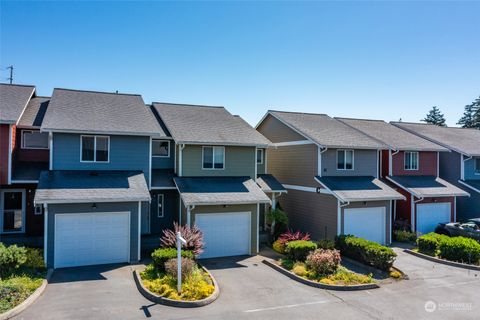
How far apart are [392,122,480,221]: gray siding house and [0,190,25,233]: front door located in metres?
26.7

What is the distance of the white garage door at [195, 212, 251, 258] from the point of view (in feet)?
55.6

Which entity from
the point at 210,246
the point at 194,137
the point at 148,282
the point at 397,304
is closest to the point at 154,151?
the point at 194,137

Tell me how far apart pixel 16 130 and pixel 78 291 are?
31.9 ft

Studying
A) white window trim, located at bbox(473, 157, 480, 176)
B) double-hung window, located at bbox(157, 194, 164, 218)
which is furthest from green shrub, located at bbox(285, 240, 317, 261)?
white window trim, located at bbox(473, 157, 480, 176)

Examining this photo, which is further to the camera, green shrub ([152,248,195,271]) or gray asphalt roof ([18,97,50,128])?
gray asphalt roof ([18,97,50,128])

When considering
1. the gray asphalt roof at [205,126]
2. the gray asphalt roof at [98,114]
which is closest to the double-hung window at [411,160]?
the gray asphalt roof at [205,126]

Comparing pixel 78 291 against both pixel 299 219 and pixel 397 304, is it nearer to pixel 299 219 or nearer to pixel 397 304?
pixel 397 304

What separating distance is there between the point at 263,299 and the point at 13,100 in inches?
613

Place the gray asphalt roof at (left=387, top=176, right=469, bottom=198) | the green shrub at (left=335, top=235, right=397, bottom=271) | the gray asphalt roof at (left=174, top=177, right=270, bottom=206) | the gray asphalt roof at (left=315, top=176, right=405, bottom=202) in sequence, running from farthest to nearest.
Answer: the gray asphalt roof at (left=387, top=176, right=469, bottom=198) < the gray asphalt roof at (left=315, top=176, right=405, bottom=202) < the gray asphalt roof at (left=174, top=177, right=270, bottom=206) < the green shrub at (left=335, top=235, right=397, bottom=271)

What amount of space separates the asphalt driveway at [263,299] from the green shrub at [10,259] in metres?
1.33

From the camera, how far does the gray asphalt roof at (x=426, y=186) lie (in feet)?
71.5

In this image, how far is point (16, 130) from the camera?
17.3 meters

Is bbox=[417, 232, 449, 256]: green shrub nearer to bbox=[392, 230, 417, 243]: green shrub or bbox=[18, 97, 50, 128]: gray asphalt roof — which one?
bbox=[392, 230, 417, 243]: green shrub

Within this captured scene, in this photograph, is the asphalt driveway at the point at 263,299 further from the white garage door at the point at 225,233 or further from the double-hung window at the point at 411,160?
the double-hung window at the point at 411,160
